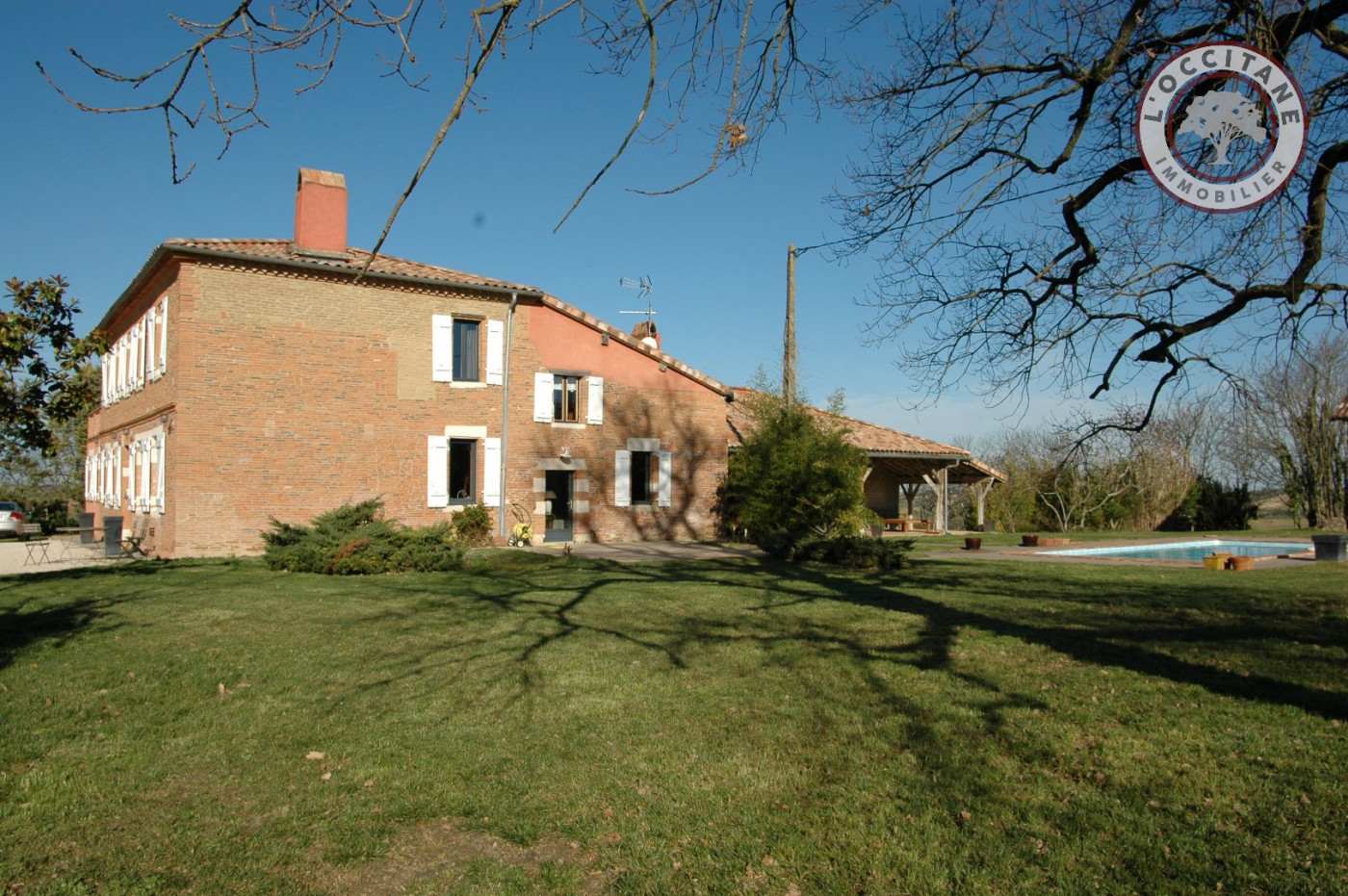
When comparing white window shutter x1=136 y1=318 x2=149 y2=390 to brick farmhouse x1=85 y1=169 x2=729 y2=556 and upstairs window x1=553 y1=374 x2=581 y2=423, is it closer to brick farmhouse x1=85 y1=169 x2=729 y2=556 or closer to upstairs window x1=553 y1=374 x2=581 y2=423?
brick farmhouse x1=85 y1=169 x2=729 y2=556

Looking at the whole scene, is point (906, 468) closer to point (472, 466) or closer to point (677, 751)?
point (472, 466)

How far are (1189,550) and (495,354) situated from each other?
715 inches

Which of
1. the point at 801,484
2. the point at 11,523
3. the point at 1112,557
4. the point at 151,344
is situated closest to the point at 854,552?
the point at 801,484

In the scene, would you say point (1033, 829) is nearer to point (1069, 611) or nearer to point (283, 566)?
point (1069, 611)

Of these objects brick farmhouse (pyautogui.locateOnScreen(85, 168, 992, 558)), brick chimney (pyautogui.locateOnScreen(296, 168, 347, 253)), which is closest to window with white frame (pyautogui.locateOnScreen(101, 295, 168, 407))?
brick farmhouse (pyautogui.locateOnScreen(85, 168, 992, 558))

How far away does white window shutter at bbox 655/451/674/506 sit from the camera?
22.7m

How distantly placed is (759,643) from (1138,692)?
10.4 ft

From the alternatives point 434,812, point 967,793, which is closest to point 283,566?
point 434,812

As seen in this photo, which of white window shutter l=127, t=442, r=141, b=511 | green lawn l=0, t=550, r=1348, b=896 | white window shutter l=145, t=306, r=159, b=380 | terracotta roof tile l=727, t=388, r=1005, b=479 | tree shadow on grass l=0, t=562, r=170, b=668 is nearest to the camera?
green lawn l=0, t=550, r=1348, b=896

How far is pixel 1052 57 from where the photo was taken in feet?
21.7

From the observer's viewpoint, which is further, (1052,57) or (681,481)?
(681,481)

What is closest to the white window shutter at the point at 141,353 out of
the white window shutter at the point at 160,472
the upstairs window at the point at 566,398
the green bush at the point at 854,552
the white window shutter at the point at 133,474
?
the white window shutter at the point at 133,474

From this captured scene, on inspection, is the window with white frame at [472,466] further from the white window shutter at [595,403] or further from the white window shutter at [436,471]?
the white window shutter at [595,403]

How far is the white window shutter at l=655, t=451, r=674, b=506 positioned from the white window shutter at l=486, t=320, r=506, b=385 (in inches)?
182
